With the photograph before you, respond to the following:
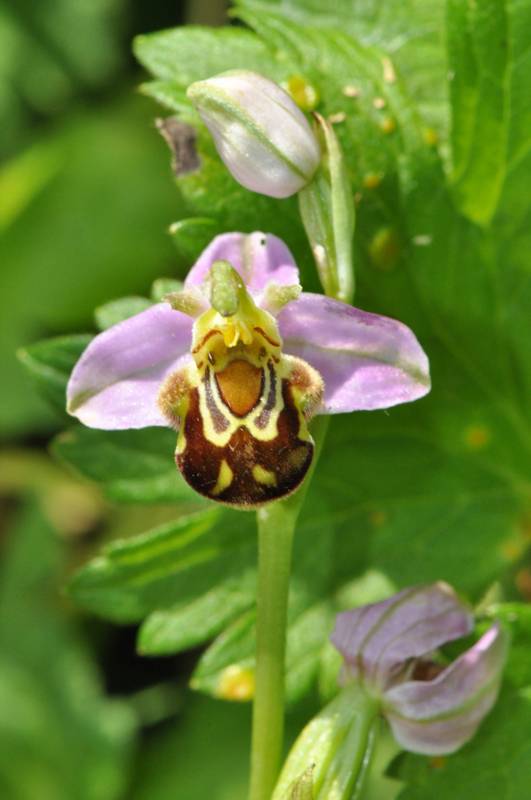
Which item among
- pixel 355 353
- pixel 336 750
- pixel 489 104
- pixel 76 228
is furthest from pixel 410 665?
pixel 76 228

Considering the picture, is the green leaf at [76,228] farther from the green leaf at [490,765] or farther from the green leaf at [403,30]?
the green leaf at [490,765]

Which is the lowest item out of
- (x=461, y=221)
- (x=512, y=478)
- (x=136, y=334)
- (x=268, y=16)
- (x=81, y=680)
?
(x=81, y=680)

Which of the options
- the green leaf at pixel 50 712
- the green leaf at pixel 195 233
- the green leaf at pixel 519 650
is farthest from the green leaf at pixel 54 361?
the green leaf at pixel 50 712

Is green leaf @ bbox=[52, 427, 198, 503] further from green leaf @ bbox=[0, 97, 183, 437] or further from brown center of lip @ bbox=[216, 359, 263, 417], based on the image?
green leaf @ bbox=[0, 97, 183, 437]

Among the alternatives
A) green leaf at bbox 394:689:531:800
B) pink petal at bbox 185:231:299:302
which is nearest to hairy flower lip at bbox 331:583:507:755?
green leaf at bbox 394:689:531:800

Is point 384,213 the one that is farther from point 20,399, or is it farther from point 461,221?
point 20,399

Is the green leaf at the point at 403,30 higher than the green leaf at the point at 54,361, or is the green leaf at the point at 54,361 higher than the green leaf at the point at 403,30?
the green leaf at the point at 403,30

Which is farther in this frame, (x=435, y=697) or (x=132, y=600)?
(x=132, y=600)

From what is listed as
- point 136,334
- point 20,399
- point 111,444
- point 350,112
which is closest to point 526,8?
point 350,112
